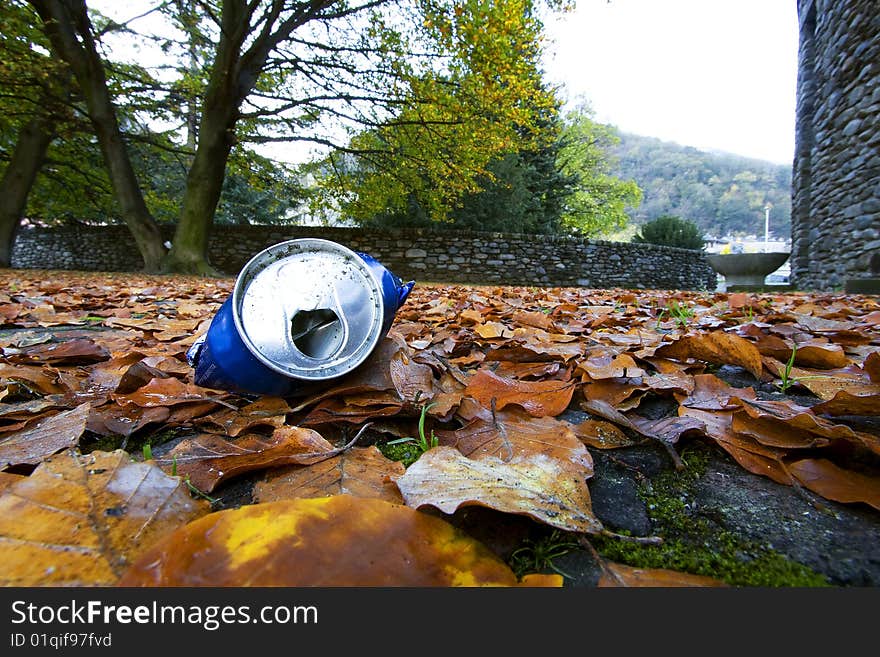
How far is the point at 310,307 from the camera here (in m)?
0.96

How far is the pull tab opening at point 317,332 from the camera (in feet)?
3.16

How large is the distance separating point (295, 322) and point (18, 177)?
533 inches

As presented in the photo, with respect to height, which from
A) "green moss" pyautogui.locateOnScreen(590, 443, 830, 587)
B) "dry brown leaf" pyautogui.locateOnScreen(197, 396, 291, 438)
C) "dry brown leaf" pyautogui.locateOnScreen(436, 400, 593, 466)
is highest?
"dry brown leaf" pyautogui.locateOnScreen(197, 396, 291, 438)

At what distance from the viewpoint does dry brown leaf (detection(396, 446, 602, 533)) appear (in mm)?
518

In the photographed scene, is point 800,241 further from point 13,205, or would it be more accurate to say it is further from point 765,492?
point 13,205

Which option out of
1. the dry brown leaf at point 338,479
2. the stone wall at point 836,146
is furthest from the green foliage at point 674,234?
the dry brown leaf at point 338,479

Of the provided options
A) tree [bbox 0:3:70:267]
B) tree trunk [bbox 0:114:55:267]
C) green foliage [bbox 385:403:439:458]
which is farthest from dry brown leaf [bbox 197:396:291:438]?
tree trunk [bbox 0:114:55:267]

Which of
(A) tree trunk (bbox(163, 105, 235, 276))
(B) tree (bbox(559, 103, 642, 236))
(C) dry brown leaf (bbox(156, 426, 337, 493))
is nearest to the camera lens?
(C) dry brown leaf (bbox(156, 426, 337, 493))

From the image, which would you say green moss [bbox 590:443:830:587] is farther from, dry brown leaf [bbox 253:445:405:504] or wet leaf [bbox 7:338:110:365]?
wet leaf [bbox 7:338:110:365]

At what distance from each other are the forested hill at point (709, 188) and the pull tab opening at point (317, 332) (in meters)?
61.1

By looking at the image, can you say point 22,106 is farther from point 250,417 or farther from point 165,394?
point 250,417

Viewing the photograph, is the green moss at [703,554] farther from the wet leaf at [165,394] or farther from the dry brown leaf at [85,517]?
the wet leaf at [165,394]

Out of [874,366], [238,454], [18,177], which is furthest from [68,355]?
[18,177]

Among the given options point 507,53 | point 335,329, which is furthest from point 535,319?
point 507,53
